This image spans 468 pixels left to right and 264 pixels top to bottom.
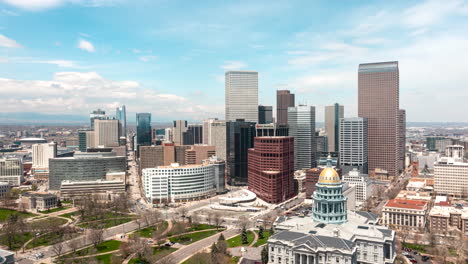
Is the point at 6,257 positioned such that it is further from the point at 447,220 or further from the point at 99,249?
the point at 447,220

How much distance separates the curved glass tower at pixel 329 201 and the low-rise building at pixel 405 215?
42905 mm

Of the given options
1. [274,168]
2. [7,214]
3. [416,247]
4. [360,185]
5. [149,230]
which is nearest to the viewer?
[416,247]

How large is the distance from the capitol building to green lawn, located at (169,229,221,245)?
31464 mm

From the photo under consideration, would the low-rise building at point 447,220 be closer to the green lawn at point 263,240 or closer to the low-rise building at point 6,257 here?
the green lawn at point 263,240

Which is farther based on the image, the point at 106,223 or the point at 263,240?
the point at 106,223

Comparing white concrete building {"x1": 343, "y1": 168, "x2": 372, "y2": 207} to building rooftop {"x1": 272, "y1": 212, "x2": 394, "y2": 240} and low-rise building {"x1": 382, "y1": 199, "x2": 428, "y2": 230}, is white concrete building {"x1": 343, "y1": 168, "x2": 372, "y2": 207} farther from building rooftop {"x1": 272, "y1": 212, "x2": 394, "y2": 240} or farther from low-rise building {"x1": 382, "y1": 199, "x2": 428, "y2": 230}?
building rooftop {"x1": 272, "y1": 212, "x2": 394, "y2": 240}

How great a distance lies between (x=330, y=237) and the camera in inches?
3782

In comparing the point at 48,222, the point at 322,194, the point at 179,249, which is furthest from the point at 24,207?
the point at 322,194

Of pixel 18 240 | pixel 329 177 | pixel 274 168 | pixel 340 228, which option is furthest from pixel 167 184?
pixel 340 228

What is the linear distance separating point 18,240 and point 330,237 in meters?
108

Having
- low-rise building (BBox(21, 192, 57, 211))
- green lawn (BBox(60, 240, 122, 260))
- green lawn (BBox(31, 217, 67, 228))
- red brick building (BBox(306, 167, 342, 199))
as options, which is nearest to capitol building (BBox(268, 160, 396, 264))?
green lawn (BBox(60, 240, 122, 260))

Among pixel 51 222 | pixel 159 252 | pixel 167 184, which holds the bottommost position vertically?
pixel 159 252

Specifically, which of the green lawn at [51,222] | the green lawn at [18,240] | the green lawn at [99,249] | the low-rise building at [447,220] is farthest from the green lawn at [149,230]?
the low-rise building at [447,220]

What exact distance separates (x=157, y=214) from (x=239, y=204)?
Result: 1904 inches
